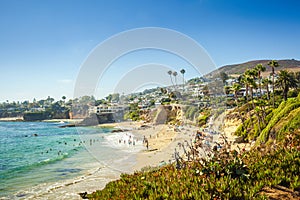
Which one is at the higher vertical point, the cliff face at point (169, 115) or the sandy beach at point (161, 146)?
the cliff face at point (169, 115)

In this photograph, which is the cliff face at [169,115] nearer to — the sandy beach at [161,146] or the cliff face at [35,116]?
the sandy beach at [161,146]

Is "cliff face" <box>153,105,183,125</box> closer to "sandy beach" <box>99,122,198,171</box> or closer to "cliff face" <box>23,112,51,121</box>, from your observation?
"sandy beach" <box>99,122,198,171</box>

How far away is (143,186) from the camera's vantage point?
5508mm

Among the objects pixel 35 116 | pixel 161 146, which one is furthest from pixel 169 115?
pixel 35 116


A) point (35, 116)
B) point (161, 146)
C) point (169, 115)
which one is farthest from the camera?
point (35, 116)

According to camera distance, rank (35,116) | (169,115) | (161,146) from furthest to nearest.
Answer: (35,116) < (169,115) < (161,146)

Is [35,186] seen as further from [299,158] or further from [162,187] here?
[299,158]

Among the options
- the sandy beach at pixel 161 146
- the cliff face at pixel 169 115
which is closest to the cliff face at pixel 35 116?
the cliff face at pixel 169 115

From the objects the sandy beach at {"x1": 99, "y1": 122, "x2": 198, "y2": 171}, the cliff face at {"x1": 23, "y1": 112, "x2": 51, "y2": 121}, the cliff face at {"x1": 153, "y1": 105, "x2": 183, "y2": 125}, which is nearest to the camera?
the sandy beach at {"x1": 99, "y1": 122, "x2": 198, "y2": 171}

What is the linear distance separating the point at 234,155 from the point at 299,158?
150cm

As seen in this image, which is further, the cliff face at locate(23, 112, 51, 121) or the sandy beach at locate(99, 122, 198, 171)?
the cliff face at locate(23, 112, 51, 121)

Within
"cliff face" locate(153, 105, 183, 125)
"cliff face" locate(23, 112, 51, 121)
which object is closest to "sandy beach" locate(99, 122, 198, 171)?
"cliff face" locate(153, 105, 183, 125)

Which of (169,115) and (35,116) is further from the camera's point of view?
(35,116)

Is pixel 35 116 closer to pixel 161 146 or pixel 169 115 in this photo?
pixel 169 115
